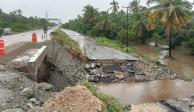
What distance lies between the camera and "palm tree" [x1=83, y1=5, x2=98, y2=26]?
69156 millimetres

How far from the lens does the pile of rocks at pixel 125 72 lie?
23.9 meters

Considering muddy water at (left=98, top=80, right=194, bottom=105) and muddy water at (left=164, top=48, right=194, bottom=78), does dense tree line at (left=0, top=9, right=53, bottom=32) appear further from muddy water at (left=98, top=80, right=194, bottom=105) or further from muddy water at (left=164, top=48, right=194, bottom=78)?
muddy water at (left=98, top=80, right=194, bottom=105)

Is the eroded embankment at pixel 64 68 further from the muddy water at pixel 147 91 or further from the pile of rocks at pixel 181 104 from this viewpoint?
the pile of rocks at pixel 181 104

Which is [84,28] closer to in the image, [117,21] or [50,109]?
[117,21]

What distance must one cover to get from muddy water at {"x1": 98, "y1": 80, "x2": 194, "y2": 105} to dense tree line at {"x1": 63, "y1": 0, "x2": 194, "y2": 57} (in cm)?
1602

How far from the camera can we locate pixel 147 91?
67.7 ft

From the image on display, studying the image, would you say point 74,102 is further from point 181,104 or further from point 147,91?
point 147,91

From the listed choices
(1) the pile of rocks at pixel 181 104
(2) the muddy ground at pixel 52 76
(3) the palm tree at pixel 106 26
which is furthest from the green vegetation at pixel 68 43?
(3) the palm tree at pixel 106 26

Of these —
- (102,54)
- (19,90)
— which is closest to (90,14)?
(102,54)

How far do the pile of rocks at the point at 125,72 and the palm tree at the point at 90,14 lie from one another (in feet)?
141

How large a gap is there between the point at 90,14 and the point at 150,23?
29.8m

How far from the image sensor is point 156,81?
24125 millimetres

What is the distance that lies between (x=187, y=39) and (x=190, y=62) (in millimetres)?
8229

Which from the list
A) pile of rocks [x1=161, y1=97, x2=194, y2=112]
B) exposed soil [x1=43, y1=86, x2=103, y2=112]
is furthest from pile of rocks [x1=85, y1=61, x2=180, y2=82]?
exposed soil [x1=43, y1=86, x2=103, y2=112]
